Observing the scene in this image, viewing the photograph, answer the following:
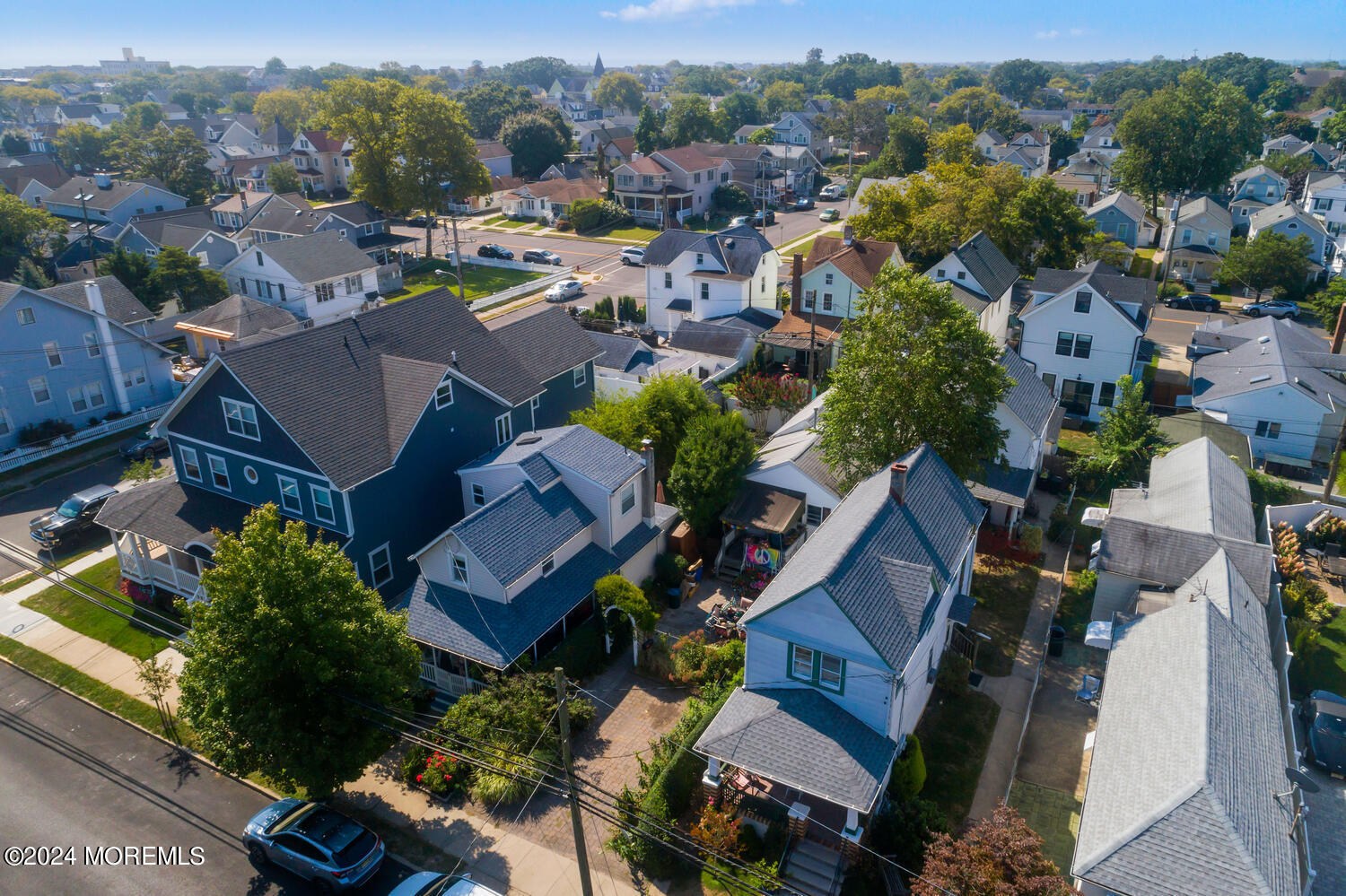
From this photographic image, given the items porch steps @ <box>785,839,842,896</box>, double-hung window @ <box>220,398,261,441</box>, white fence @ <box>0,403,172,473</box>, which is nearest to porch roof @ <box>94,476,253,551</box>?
double-hung window @ <box>220,398,261,441</box>

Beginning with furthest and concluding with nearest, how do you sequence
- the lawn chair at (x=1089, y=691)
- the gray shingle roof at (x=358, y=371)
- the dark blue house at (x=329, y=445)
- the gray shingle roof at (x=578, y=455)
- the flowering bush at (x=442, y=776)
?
the gray shingle roof at (x=578, y=455), the dark blue house at (x=329, y=445), the gray shingle roof at (x=358, y=371), the lawn chair at (x=1089, y=691), the flowering bush at (x=442, y=776)

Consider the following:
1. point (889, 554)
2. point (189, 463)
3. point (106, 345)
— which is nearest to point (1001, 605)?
point (889, 554)

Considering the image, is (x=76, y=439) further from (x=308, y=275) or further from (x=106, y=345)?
(x=308, y=275)

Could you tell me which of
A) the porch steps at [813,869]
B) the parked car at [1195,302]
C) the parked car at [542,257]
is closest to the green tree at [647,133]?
the parked car at [542,257]

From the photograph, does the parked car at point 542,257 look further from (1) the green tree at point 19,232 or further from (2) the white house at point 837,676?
(2) the white house at point 837,676

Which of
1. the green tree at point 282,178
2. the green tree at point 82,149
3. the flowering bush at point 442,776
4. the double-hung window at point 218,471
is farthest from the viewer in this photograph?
the green tree at point 82,149

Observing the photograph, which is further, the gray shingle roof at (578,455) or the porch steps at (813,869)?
the gray shingle roof at (578,455)

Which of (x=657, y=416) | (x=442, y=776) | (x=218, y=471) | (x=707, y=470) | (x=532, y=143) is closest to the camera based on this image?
(x=442, y=776)
